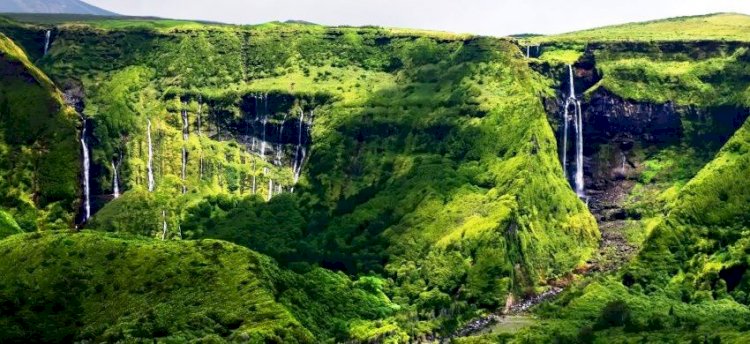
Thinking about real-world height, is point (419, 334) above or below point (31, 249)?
below

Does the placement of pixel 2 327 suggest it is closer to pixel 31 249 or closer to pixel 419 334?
pixel 31 249

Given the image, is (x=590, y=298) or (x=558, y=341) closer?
(x=558, y=341)

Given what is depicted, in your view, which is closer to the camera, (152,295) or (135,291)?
(152,295)

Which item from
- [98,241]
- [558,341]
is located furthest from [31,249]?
[558,341]

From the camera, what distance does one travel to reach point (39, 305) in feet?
563

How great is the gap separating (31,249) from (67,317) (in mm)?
21499

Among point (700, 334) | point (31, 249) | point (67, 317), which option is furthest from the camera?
point (31, 249)

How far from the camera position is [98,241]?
189 m

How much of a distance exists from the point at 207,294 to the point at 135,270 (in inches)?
597

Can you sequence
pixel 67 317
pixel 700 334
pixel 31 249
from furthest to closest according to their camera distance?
pixel 31 249
pixel 67 317
pixel 700 334

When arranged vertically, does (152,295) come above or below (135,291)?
below

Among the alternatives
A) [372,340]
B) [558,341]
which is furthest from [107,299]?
[558,341]

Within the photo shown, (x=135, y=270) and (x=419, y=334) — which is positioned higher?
(x=135, y=270)

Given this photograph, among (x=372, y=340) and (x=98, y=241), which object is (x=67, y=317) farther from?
(x=372, y=340)
